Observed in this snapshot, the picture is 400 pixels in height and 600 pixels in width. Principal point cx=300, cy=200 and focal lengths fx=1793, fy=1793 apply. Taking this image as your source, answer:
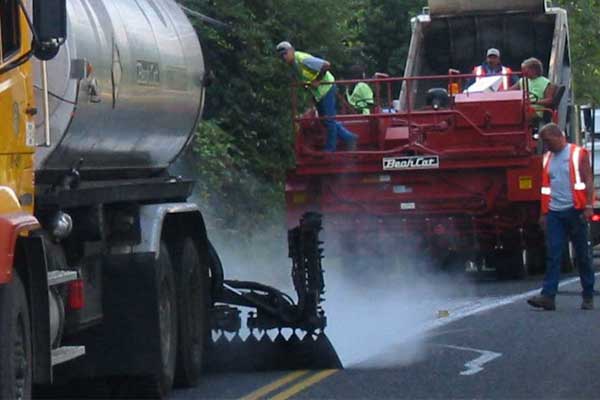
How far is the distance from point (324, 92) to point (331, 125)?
1.35ft

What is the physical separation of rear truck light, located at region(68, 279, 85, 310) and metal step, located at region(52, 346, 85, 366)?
22cm

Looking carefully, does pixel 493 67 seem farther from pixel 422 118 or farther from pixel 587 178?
pixel 587 178

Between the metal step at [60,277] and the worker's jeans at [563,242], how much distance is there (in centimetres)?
720

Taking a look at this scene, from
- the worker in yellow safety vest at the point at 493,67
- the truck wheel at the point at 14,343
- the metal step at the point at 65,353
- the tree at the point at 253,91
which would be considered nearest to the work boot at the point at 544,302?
the worker in yellow safety vest at the point at 493,67

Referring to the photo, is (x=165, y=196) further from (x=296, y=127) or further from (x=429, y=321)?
(x=296, y=127)

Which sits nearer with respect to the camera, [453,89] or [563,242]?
[563,242]

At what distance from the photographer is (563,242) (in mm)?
16125

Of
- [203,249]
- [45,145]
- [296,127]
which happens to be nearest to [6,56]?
[45,145]

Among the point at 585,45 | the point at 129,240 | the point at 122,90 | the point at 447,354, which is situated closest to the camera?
the point at 122,90

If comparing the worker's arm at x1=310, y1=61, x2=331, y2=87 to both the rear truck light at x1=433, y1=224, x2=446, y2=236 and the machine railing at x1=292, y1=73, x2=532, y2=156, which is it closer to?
the machine railing at x1=292, y1=73, x2=532, y2=156

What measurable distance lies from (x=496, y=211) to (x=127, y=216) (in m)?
9.81

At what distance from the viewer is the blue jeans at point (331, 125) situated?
1970 centimetres

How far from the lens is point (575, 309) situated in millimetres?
15977

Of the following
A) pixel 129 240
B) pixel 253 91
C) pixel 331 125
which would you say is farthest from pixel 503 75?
pixel 129 240
